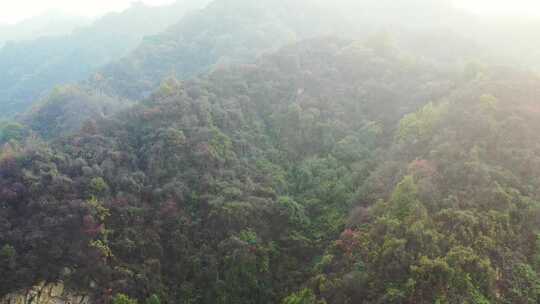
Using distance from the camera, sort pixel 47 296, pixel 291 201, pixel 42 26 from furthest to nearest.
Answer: pixel 42 26 → pixel 291 201 → pixel 47 296

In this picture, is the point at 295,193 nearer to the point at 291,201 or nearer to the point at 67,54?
the point at 291,201

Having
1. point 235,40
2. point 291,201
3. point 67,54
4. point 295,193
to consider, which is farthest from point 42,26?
point 291,201

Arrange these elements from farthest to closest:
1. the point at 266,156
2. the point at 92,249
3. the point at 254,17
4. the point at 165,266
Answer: the point at 254,17 → the point at 266,156 → the point at 165,266 → the point at 92,249

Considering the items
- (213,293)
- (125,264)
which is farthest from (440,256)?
(125,264)

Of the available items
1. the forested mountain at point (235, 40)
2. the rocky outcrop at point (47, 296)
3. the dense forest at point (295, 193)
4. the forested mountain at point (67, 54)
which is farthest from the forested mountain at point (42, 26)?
the rocky outcrop at point (47, 296)

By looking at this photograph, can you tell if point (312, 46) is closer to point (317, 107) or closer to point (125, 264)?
point (317, 107)
